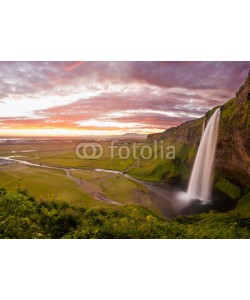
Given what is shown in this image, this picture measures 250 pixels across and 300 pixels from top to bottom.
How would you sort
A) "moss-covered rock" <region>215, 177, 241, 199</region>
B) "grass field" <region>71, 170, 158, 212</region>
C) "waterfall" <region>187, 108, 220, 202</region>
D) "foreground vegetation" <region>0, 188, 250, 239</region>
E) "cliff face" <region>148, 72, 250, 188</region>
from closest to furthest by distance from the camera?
"foreground vegetation" <region>0, 188, 250, 239</region> → "grass field" <region>71, 170, 158, 212</region> → "cliff face" <region>148, 72, 250, 188</region> → "waterfall" <region>187, 108, 220, 202</region> → "moss-covered rock" <region>215, 177, 241, 199</region>

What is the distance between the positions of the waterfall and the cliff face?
0.28 metres

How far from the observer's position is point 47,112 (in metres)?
7.58

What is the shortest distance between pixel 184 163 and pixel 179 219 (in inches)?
96.7

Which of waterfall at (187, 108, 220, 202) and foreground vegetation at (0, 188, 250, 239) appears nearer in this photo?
foreground vegetation at (0, 188, 250, 239)

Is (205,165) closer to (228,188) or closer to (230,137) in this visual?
(228,188)

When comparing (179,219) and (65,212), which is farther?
(179,219)

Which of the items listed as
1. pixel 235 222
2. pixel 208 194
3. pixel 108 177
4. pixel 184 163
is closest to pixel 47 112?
pixel 108 177

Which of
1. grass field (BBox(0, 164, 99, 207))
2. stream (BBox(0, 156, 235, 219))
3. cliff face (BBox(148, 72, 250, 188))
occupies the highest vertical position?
cliff face (BBox(148, 72, 250, 188))

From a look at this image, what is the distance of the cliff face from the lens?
816 centimetres

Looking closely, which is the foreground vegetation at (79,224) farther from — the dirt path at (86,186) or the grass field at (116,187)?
the grass field at (116,187)

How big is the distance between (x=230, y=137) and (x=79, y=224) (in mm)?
8029

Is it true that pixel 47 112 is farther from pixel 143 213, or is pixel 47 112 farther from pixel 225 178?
pixel 225 178

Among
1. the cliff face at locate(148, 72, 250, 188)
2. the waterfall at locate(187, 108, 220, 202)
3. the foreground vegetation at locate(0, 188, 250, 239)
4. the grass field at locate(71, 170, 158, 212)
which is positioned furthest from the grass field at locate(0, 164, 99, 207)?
the waterfall at locate(187, 108, 220, 202)

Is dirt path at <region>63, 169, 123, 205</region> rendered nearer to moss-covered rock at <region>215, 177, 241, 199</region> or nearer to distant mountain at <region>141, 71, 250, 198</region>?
distant mountain at <region>141, 71, 250, 198</region>
